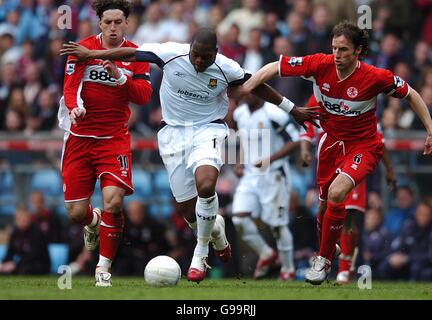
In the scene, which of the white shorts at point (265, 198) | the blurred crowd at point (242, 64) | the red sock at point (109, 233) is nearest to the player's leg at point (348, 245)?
the white shorts at point (265, 198)

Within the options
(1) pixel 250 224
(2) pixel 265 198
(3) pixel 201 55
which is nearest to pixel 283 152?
(2) pixel 265 198

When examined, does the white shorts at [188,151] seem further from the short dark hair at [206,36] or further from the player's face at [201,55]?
the short dark hair at [206,36]

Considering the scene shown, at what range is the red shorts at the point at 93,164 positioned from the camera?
11.6 meters

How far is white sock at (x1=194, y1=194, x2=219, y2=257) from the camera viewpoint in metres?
11.3

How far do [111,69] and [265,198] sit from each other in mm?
4995

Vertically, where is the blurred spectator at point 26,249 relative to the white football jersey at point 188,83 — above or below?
below

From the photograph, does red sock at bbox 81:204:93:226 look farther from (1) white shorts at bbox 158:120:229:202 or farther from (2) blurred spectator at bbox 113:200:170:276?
(2) blurred spectator at bbox 113:200:170:276

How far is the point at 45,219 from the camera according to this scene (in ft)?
55.5

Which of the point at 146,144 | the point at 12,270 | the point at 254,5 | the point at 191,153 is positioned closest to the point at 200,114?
the point at 191,153

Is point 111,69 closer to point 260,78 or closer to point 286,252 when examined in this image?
point 260,78

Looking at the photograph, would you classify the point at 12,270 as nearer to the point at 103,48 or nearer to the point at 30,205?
the point at 30,205

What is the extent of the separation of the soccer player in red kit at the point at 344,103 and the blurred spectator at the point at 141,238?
18.0ft

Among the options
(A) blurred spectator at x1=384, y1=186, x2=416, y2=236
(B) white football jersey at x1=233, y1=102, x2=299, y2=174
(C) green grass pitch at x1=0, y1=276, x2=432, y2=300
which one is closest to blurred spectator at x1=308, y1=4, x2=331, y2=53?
(B) white football jersey at x1=233, y1=102, x2=299, y2=174

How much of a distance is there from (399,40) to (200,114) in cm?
756
